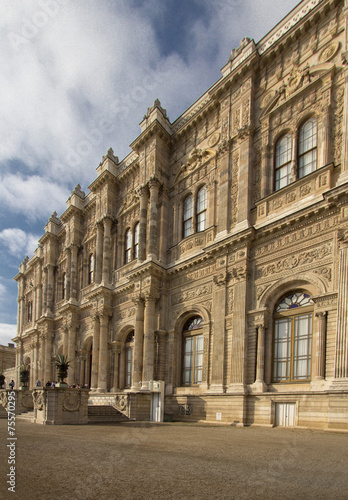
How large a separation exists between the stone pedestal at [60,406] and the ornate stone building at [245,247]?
321 cm

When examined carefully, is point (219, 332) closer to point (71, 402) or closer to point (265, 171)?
point (71, 402)

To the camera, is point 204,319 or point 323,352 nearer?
point 323,352

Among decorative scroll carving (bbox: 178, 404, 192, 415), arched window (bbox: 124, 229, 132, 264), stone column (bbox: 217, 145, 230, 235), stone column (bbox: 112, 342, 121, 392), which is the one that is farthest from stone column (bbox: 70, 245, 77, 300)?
stone column (bbox: 217, 145, 230, 235)

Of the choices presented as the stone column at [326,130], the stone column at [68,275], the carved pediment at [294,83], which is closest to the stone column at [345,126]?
the carved pediment at [294,83]

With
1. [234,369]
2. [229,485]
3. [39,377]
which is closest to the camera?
[229,485]

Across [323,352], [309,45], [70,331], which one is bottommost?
[70,331]

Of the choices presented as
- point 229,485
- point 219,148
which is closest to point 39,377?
point 219,148

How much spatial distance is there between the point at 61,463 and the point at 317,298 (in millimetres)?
9158

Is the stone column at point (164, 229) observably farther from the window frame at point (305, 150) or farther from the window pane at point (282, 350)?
the window frame at point (305, 150)

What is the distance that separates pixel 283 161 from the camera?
1496 cm

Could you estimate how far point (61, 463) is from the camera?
4.98 meters

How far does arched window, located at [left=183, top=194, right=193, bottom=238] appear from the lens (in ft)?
62.2

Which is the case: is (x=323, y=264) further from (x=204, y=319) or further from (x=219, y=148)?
(x=219, y=148)

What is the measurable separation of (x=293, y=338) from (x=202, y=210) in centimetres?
782
